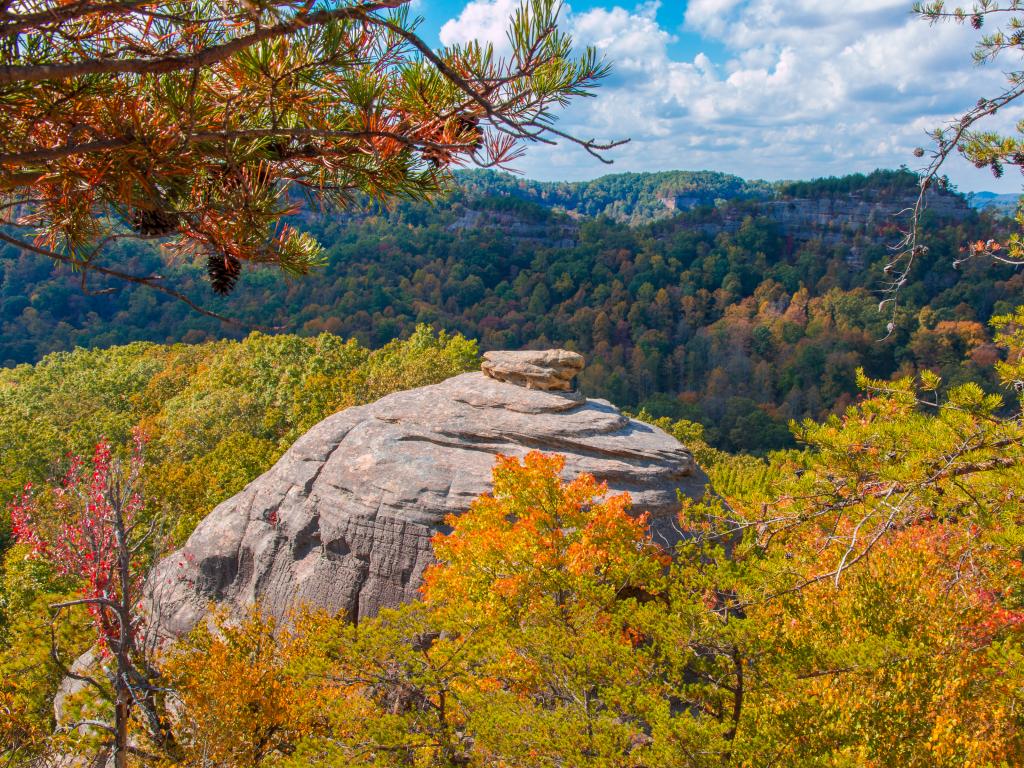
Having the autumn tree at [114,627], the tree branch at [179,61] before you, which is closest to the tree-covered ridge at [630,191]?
the autumn tree at [114,627]

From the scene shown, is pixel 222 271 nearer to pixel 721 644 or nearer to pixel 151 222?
pixel 151 222

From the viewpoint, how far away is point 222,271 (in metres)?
3.09

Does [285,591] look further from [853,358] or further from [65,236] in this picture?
[853,358]

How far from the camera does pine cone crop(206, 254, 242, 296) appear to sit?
3062mm

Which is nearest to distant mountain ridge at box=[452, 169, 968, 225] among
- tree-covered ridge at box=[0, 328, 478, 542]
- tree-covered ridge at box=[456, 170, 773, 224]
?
tree-covered ridge at box=[456, 170, 773, 224]

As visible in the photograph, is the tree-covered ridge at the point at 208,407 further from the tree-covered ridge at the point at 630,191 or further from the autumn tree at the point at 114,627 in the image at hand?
the tree-covered ridge at the point at 630,191

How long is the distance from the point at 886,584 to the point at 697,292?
90790 millimetres

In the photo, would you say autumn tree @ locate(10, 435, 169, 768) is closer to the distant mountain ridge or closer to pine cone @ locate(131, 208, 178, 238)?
pine cone @ locate(131, 208, 178, 238)

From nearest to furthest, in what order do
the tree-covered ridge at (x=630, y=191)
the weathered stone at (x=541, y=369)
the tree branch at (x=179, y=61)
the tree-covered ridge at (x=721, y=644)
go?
the tree branch at (x=179, y=61)
the tree-covered ridge at (x=721, y=644)
the weathered stone at (x=541, y=369)
the tree-covered ridge at (x=630, y=191)

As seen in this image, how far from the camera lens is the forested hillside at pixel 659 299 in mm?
68000

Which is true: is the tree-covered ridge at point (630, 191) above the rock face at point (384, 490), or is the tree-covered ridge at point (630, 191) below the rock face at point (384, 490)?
above

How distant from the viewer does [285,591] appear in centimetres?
1456

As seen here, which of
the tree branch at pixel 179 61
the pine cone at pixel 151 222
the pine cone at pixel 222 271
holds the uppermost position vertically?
the tree branch at pixel 179 61

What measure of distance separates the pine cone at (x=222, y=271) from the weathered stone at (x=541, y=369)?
12.9m
